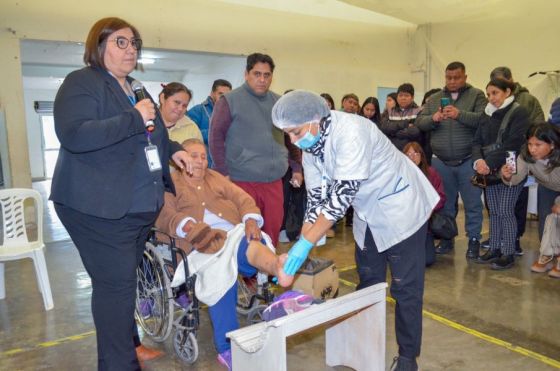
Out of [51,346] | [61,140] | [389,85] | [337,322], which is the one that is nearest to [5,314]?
[51,346]

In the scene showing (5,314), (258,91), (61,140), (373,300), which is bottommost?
(5,314)

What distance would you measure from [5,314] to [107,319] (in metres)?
1.58

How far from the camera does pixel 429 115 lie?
3.99 m

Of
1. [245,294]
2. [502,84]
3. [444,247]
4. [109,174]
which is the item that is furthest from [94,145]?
[444,247]

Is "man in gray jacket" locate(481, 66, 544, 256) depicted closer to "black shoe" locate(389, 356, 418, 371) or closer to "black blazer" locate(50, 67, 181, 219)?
"black shoe" locate(389, 356, 418, 371)

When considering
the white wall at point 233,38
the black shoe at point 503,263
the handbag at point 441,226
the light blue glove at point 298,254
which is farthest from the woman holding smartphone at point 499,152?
A: the white wall at point 233,38

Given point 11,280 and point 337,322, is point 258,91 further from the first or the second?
point 11,280

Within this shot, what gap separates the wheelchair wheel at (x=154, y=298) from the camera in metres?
2.14

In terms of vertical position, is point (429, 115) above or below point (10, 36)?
below

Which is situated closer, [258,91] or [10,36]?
[258,91]

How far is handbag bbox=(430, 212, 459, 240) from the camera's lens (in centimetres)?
345

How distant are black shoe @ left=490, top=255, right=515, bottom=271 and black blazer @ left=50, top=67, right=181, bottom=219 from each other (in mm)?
2875

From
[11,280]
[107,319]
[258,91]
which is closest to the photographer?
[107,319]

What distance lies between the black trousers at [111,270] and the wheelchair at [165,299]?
418mm
